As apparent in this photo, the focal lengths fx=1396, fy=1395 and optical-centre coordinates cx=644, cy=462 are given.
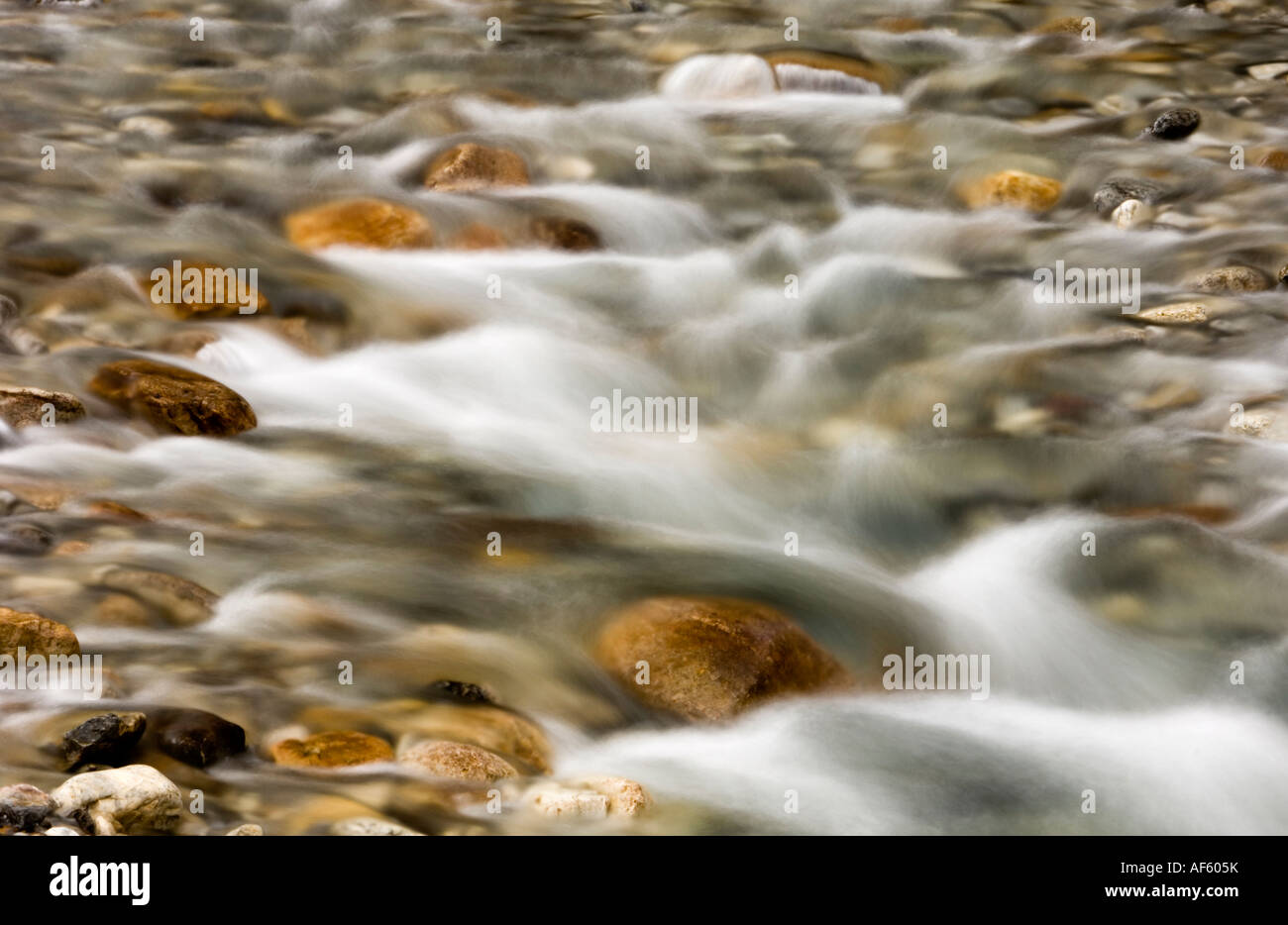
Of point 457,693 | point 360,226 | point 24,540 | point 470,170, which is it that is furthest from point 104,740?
point 470,170

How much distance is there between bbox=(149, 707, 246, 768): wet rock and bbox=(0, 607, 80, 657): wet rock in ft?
1.31

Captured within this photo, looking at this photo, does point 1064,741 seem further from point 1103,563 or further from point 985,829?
point 1103,563

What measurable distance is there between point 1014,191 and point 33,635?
6873 mm

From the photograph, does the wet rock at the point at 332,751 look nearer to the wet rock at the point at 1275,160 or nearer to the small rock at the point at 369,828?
the small rock at the point at 369,828

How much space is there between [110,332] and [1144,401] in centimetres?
488

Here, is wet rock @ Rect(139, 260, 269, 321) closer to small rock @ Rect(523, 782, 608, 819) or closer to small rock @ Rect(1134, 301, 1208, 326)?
small rock @ Rect(523, 782, 608, 819)

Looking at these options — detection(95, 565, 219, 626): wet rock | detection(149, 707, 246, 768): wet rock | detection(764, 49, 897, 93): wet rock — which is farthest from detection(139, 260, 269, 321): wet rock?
detection(764, 49, 897, 93): wet rock

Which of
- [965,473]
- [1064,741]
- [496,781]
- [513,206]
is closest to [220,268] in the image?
[513,206]

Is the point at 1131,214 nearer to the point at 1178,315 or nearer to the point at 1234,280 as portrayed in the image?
the point at 1234,280

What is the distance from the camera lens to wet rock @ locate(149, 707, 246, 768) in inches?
139

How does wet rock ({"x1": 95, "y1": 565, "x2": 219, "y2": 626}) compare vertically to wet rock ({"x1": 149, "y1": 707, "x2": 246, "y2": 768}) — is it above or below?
above

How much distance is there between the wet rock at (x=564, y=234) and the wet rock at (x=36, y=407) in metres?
3.37

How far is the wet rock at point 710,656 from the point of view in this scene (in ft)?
14.0
